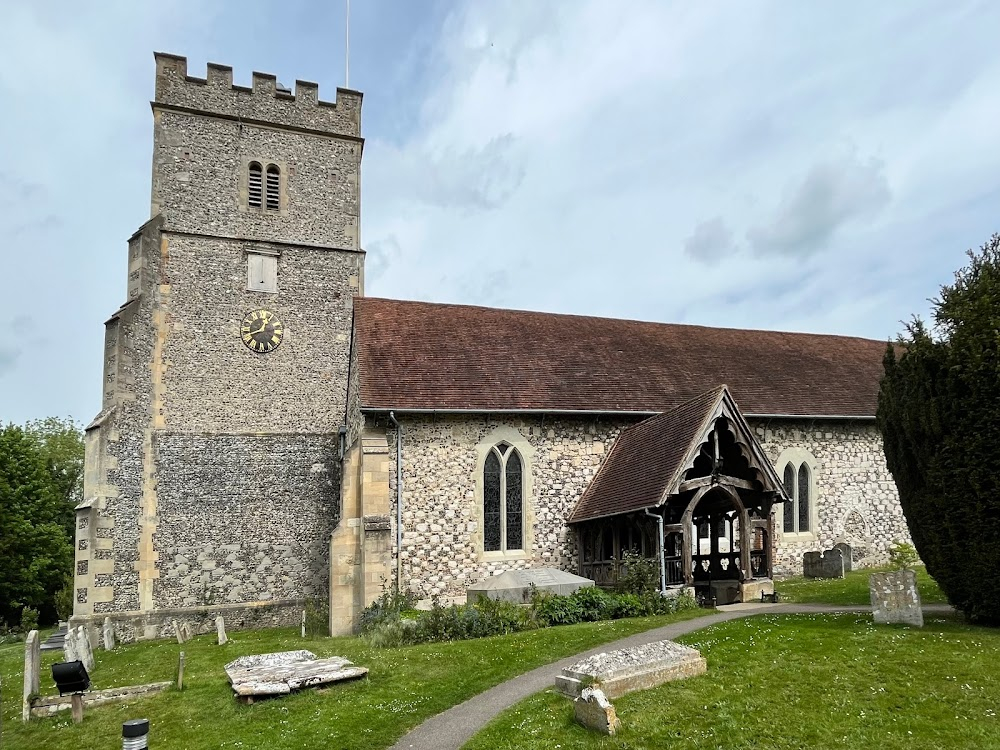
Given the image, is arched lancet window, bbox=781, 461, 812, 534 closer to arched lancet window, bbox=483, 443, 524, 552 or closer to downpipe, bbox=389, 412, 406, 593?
arched lancet window, bbox=483, 443, 524, 552

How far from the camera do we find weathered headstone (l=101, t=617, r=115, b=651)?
2071 cm

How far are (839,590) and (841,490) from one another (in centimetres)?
606

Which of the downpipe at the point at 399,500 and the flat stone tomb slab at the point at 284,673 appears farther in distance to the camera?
the downpipe at the point at 399,500

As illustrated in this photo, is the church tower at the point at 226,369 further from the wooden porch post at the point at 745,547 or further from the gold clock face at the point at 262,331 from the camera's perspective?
the wooden porch post at the point at 745,547

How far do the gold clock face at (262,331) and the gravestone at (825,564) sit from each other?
18.0 metres

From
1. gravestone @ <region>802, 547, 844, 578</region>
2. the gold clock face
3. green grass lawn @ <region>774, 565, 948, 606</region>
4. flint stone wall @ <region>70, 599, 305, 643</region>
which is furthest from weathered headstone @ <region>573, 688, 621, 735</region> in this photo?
the gold clock face

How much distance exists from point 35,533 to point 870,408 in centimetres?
3619

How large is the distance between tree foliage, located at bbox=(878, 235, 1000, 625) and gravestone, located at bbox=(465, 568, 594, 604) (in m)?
6.95

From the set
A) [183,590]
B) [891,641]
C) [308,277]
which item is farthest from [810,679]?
[308,277]

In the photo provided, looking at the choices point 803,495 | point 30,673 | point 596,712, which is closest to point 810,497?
point 803,495

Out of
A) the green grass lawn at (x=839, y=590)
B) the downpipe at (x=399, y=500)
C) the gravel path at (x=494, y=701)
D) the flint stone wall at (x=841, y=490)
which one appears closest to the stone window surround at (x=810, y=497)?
the flint stone wall at (x=841, y=490)

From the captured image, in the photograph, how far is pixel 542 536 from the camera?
66.2 ft

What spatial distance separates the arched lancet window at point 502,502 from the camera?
20.0m

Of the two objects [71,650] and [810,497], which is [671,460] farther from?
[71,650]
